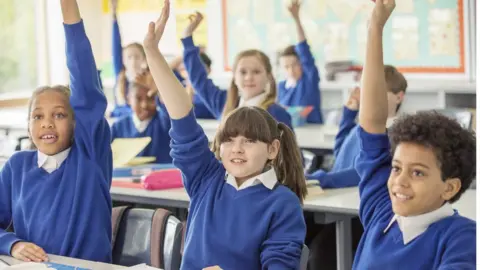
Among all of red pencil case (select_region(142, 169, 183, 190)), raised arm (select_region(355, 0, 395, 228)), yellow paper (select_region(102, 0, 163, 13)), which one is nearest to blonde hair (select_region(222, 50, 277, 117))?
red pencil case (select_region(142, 169, 183, 190))

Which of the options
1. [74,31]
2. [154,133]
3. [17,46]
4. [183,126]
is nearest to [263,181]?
[183,126]

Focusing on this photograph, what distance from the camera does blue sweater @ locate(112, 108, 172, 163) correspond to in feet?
15.9

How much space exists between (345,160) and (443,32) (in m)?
3.32

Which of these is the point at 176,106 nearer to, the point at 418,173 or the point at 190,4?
the point at 418,173

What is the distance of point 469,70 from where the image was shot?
269 inches

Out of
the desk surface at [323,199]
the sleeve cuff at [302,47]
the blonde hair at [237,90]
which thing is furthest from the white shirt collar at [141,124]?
the sleeve cuff at [302,47]

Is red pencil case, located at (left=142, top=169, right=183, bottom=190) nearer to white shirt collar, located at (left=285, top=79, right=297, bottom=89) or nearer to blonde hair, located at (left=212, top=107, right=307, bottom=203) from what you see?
blonde hair, located at (left=212, top=107, right=307, bottom=203)

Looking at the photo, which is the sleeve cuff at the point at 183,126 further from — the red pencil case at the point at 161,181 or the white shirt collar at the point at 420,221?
the red pencil case at the point at 161,181

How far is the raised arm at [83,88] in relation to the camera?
108 inches

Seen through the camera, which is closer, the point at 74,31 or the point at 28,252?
the point at 28,252

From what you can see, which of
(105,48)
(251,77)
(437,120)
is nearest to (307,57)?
(251,77)

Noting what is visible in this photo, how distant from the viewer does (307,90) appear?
641cm

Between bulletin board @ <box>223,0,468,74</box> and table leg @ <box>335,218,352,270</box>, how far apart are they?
3560 millimetres

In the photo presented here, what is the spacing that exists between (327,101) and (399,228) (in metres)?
5.44
